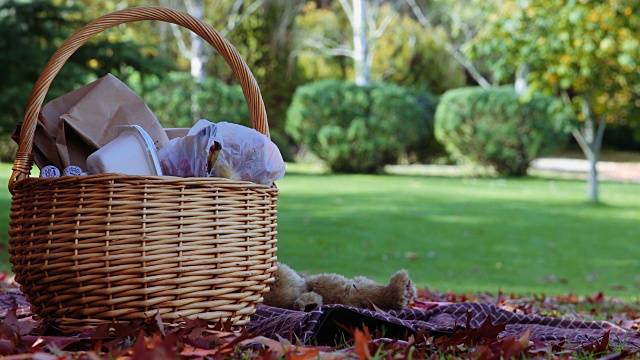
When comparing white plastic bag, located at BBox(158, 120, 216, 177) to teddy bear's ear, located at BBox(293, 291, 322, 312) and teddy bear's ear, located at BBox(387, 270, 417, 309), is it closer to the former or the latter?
teddy bear's ear, located at BBox(293, 291, 322, 312)

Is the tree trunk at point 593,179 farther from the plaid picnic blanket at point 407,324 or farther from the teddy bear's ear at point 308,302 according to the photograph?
the teddy bear's ear at point 308,302

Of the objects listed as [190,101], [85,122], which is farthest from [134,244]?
[190,101]

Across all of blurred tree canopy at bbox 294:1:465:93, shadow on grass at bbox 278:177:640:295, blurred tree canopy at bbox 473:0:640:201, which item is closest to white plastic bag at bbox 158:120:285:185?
shadow on grass at bbox 278:177:640:295

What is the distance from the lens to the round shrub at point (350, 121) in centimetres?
1488

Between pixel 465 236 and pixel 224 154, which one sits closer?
pixel 224 154

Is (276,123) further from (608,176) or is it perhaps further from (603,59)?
(603,59)

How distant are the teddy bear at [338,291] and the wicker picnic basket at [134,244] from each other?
60 centimetres

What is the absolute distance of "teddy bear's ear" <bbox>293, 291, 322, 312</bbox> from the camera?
2656 millimetres

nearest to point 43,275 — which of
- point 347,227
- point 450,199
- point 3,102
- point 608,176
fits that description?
point 3,102

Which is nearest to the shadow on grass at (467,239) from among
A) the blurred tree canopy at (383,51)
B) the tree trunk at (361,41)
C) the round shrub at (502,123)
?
the round shrub at (502,123)

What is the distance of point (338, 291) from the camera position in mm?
2797

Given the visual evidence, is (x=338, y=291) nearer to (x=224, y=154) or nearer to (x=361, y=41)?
(x=224, y=154)

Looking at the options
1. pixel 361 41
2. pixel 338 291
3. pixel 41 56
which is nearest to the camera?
pixel 338 291

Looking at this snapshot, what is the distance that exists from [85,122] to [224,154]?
0.49 m
